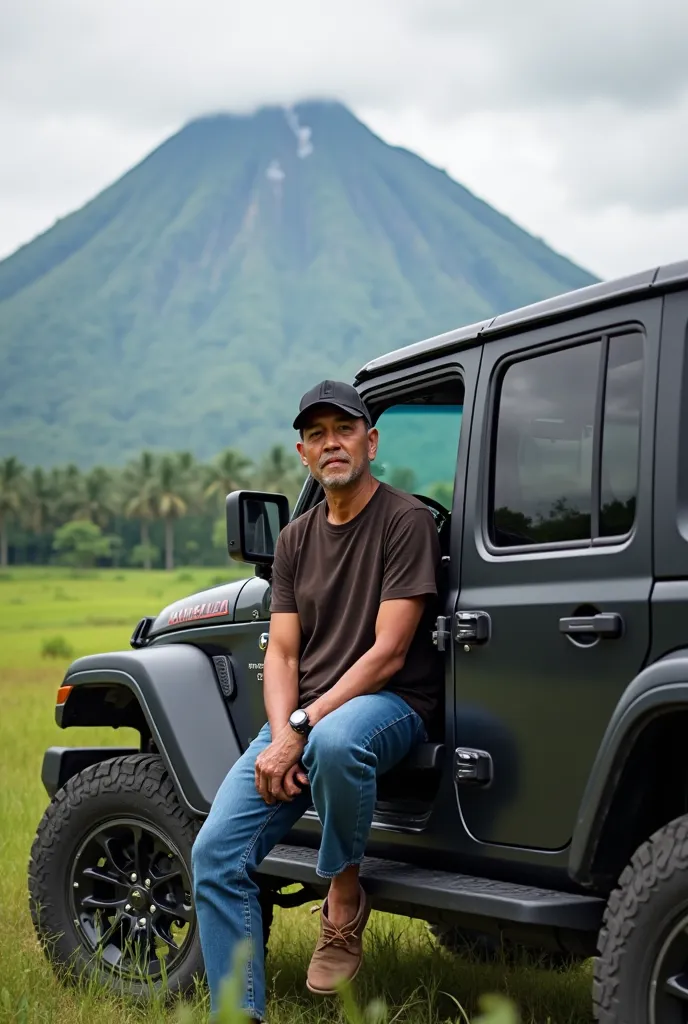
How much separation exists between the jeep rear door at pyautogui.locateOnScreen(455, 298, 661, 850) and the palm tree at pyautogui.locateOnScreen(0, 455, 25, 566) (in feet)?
367

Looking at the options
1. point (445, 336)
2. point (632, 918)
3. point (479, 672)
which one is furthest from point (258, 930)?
point (445, 336)

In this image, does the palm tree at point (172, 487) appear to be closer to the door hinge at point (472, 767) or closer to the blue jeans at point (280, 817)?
the blue jeans at point (280, 817)

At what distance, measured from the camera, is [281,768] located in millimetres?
3906

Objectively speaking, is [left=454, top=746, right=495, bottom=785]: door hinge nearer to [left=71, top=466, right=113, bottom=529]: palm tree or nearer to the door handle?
the door handle

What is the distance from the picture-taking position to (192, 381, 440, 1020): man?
12.3 ft

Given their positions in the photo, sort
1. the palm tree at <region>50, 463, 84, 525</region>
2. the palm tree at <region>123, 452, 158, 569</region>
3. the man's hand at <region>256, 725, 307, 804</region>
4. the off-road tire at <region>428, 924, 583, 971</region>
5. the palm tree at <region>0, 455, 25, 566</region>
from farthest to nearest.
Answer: the palm tree at <region>50, 463, 84, 525</region>, the palm tree at <region>123, 452, 158, 569</region>, the palm tree at <region>0, 455, 25, 566</region>, the off-road tire at <region>428, 924, 583, 971</region>, the man's hand at <region>256, 725, 307, 804</region>

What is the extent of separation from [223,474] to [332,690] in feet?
402

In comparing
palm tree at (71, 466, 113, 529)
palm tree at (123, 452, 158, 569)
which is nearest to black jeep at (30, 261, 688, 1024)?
palm tree at (123, 452, 158, 569)

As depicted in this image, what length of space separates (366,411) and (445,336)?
330mm

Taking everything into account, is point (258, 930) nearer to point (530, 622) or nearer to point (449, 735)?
point (449, 735)

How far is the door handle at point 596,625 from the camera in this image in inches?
130

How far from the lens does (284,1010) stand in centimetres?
444

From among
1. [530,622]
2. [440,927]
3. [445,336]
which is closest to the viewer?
[530,622]

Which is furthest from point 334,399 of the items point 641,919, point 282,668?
point 641,919
